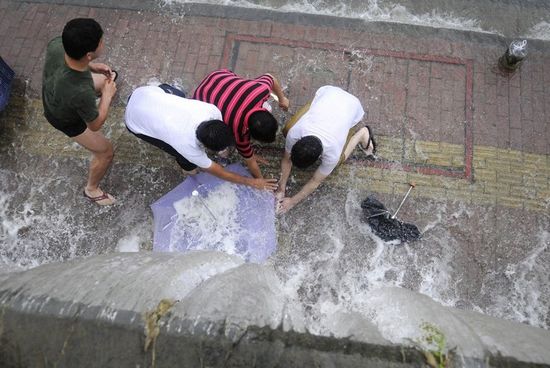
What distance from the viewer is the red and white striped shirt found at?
3.89m

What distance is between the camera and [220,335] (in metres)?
2.31

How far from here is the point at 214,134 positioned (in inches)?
137

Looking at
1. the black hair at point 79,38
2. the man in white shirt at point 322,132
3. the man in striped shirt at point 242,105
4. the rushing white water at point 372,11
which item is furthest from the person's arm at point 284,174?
the rushing white water at point 372,11

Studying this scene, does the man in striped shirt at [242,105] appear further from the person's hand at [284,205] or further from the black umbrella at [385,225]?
the black umbrella at [385,225]

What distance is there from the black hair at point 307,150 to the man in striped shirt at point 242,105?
0.25m

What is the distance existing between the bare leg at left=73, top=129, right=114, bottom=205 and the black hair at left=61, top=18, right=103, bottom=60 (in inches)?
36.0

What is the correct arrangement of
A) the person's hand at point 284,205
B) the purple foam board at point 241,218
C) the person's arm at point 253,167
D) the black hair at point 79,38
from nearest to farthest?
1. the black hair at point 79,38
2. the person's arm at point 253,167
3. the purple foam board at point 241,218
4. the person's hand at point 284,205

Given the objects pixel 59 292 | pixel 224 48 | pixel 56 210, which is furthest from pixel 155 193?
pixel 59 292

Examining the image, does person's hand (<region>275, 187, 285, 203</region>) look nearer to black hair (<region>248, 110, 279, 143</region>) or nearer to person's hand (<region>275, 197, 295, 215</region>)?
person's hand (<region>275, 197, 295, 215</region>)

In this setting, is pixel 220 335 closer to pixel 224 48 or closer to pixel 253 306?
pixel 253 306

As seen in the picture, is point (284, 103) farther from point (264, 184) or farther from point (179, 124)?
point (179, 124)

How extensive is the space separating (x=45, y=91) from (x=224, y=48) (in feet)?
7.83

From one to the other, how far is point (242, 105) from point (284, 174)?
3.22 ft

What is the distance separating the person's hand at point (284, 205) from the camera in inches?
182
